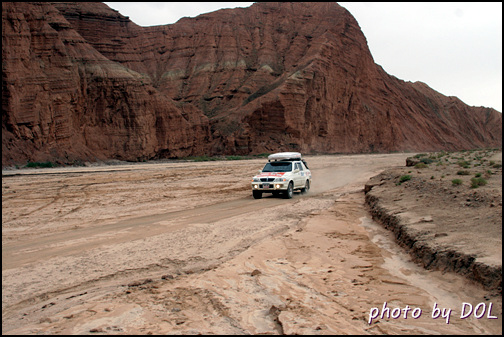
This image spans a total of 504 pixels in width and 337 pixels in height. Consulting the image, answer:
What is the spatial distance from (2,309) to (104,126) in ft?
178

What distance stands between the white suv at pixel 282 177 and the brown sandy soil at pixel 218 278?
172 inches

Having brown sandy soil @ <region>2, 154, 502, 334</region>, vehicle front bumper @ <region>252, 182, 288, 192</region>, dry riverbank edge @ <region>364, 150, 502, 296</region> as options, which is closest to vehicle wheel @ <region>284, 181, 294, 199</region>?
vehicle front bumper @ <region>252, 182, 288, 192</region>

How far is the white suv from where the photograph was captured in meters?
17.8

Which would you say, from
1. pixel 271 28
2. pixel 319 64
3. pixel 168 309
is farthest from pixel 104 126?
pixel 168 309

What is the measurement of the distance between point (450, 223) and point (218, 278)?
573 centimetres

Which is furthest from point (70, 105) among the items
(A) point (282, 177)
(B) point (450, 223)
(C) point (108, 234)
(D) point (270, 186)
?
(B) point (450, 223)

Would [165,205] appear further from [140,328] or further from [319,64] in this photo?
[319,64]

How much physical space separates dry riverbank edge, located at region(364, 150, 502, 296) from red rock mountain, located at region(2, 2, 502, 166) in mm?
38893

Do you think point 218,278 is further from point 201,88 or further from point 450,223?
point 201,88

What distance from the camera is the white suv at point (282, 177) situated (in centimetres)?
1784

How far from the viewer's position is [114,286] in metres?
6.43

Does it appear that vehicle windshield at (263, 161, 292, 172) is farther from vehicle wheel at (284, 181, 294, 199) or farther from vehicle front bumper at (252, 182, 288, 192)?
vehicle front bumper at (252, 182, 288, 192)

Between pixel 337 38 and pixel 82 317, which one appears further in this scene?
pixel 337 38

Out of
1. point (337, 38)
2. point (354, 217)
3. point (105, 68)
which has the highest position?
point (337, 38)
